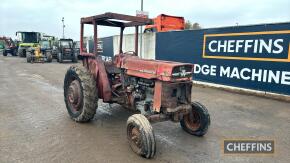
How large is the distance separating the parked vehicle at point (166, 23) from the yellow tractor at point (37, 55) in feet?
35.5

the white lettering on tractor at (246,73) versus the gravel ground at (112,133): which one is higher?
the white lettering on tractor at (246,73)

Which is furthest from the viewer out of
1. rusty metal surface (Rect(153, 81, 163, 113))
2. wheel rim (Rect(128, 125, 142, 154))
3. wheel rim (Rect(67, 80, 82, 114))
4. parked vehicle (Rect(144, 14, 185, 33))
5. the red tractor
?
parked vehicle (Rect(144, 14, 185, 33))

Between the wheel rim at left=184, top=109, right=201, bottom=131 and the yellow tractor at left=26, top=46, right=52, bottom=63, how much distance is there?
19408 mm

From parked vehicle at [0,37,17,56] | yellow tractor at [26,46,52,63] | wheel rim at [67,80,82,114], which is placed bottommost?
wheel rim at [67,80,82,114]

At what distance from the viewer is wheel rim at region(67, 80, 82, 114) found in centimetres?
504

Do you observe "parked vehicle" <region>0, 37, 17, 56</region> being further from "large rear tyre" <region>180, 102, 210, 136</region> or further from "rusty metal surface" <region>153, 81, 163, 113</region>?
"rusty metal surface" <region>153, 81, 163, 113</region>

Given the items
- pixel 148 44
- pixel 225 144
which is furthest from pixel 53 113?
pixel 148 44

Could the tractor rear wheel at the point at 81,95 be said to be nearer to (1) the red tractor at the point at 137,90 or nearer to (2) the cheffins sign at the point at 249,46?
(1) the red tractor at the point at 137,90

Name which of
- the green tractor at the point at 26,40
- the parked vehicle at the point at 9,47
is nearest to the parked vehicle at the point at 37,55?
the green tractor at the point at 26,40

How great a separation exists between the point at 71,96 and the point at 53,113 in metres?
1.01

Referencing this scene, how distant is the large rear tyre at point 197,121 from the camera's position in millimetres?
4355

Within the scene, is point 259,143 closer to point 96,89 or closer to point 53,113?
point 96,89

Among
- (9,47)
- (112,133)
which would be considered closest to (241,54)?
(112,133)

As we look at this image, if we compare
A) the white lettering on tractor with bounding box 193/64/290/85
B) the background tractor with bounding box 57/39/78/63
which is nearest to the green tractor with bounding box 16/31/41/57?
the background tractor with bounding box 57/39/78/63
